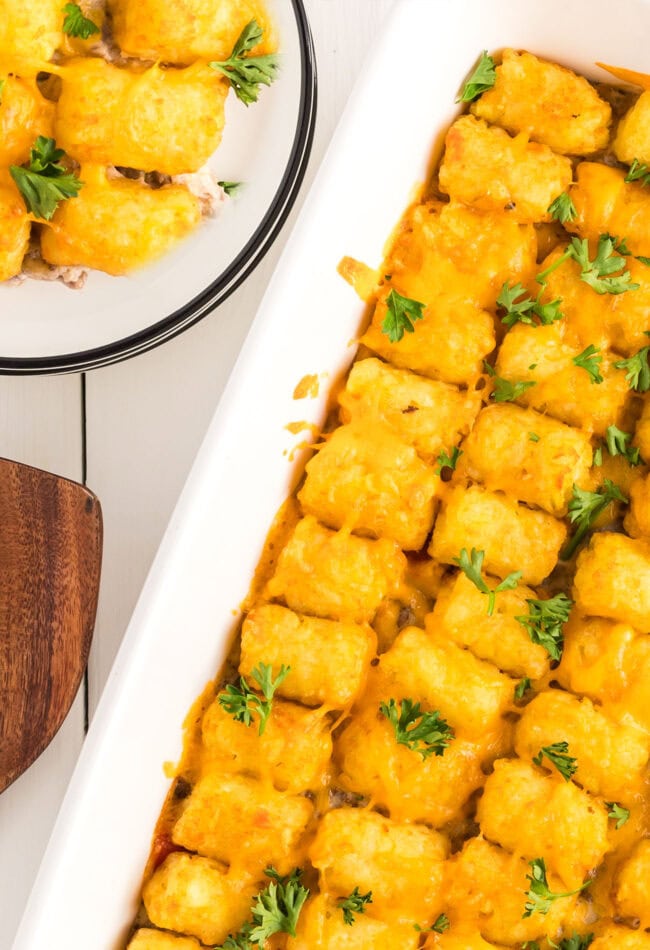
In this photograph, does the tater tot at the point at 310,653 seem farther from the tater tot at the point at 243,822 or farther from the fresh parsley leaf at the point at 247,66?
the fresh parsley leaf at the point at 247,66

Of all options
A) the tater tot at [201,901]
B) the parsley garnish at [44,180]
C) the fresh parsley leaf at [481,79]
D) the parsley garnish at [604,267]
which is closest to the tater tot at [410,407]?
the parsley garnish at [604,267]

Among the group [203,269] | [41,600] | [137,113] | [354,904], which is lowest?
[354,904]

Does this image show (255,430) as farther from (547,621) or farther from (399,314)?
(547,621)

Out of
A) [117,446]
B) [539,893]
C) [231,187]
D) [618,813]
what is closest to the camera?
[539,893]

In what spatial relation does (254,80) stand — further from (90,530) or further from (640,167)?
(90,530)

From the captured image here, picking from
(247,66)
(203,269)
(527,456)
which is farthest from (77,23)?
(527,456)

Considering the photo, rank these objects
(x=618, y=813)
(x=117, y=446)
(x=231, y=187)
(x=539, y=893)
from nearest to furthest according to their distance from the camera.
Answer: (x=539, y=893), (x=618, y=813), (x=231, y=187), (x=117, y=446)

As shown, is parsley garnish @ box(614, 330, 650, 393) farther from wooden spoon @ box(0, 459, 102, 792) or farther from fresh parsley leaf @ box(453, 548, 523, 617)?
wooden spoon @ box(0, 459, 102, 792)
